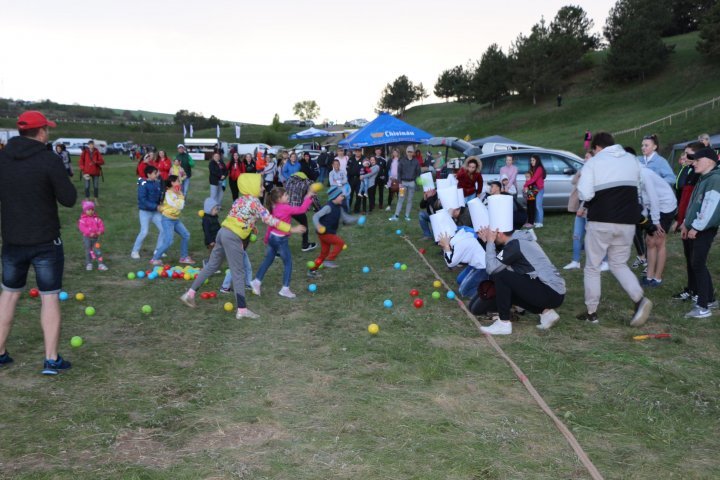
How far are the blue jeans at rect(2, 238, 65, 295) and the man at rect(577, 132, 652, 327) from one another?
518cm

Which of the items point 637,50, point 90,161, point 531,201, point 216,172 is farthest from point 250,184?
point 637,50

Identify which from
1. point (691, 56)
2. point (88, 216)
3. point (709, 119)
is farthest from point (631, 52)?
point (88, 216)

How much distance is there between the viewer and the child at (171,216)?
28.5ft

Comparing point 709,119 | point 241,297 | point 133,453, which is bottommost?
point 133,453

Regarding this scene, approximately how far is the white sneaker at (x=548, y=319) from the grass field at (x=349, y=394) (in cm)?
13

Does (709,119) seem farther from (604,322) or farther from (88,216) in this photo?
(88,216)

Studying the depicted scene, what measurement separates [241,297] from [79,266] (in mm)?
4342

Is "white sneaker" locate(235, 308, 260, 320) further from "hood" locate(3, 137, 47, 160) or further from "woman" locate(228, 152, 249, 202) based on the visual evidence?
"woman" locate(228, 152, 249, 202)

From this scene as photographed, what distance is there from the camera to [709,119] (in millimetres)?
31594

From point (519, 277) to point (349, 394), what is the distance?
239 cm

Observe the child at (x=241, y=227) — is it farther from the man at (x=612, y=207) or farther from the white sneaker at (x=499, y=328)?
the man at (x=612, y=207)

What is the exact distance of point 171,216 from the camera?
879cm

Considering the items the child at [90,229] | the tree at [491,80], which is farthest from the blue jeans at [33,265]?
the tree at [491,80]

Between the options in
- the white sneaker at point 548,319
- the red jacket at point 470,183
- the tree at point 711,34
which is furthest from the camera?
the tree at point 711,34
